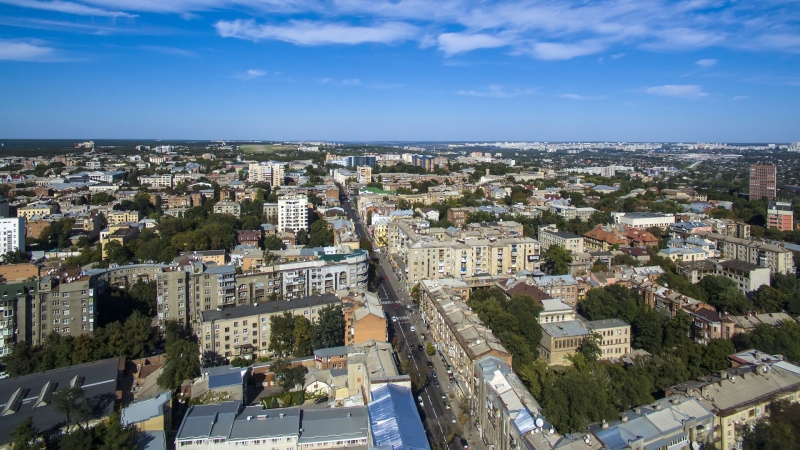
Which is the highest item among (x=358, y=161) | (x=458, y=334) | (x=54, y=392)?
(x=358, y=161)

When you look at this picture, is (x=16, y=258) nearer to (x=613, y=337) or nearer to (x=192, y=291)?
(x=192, y=291)

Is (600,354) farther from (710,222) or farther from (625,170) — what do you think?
(625,170)

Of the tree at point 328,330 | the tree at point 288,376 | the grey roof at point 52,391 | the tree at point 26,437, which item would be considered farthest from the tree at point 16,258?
Result: the tree at point 288,376

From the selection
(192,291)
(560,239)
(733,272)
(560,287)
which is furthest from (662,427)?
(560,239)

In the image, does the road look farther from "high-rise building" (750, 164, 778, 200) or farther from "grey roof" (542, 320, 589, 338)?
"high-rise building" (750, 164, 778, 200)

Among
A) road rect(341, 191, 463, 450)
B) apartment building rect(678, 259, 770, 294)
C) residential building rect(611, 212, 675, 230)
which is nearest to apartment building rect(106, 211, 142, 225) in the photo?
road rect(341, 191, 463, 450)

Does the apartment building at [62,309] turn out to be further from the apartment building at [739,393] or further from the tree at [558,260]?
the tree at [558,260]
